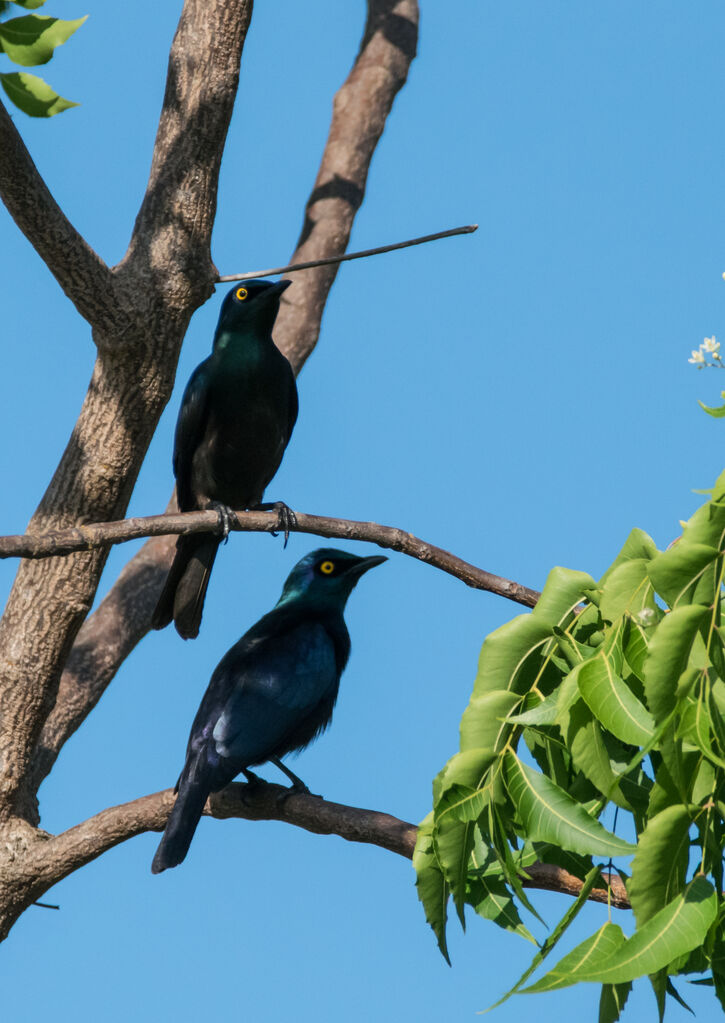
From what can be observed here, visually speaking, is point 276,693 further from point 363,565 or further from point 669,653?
point 669,653

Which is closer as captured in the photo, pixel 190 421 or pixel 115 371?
pixel 115 371

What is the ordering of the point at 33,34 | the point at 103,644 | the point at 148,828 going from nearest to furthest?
the point at 33,34, the point at 148,828, the point at 103,644

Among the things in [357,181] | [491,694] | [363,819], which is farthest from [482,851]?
[357,181]

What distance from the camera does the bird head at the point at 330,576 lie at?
621cm

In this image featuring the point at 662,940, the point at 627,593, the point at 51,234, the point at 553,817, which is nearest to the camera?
the point at 662,940

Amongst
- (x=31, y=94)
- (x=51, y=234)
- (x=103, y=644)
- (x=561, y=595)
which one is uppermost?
(x=51, y=234)

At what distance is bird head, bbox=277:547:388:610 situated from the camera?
621 cm

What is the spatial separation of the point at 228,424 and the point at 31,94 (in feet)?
10.4

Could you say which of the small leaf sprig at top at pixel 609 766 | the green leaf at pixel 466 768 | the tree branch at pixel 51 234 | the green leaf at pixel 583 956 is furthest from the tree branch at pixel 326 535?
the green leaf at pixel 583 956

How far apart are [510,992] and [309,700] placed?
3.78 m

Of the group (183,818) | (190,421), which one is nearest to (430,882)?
(183,818)

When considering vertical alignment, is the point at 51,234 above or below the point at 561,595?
above

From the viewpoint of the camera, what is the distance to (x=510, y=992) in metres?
1.70

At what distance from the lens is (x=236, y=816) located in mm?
4832
